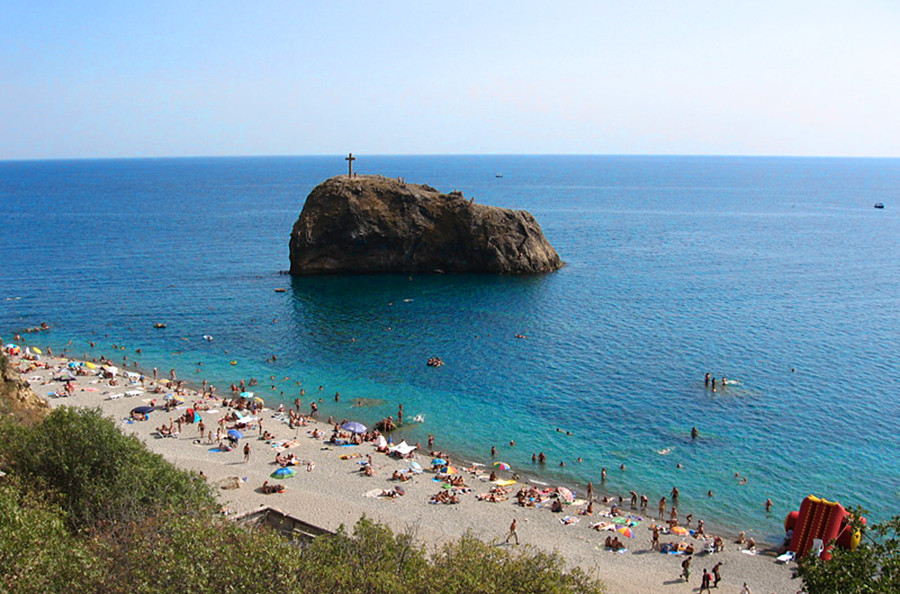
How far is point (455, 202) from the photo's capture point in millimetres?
94562

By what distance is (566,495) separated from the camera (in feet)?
122

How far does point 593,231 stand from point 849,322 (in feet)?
235

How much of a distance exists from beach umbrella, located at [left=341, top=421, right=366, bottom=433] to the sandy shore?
1.35m

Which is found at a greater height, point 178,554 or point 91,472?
point 178,554

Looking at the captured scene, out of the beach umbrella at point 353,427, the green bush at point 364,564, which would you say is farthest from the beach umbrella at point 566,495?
the green bush at point 364,564

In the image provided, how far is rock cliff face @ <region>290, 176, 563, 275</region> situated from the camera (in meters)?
91.4

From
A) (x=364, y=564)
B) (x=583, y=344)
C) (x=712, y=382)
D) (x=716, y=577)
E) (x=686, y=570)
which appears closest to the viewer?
(x=364, y=564)

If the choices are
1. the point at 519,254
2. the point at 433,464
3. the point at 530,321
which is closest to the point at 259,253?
the point at 519,254

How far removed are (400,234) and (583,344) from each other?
3724 cm

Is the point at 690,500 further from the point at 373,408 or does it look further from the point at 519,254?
the point at 519,254

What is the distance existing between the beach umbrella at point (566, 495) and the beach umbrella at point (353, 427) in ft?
46.4

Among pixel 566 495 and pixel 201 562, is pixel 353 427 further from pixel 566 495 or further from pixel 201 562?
pixel 201 562

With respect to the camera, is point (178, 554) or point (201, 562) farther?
point (178, 554)

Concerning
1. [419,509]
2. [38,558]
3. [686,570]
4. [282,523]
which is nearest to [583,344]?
[419,509]
